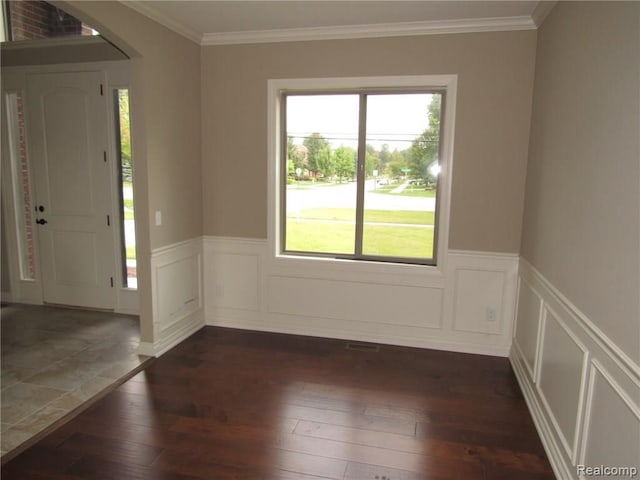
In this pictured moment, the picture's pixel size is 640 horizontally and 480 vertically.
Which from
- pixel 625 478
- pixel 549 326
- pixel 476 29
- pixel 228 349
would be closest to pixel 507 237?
pixel 549 326

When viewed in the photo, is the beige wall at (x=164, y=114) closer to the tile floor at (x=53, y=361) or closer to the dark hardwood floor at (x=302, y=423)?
the tile floor at (x=53, y=361)

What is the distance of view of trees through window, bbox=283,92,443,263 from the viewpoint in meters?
3.69

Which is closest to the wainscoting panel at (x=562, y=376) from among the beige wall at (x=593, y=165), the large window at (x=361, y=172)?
the beige wall at (x=593, y=165)

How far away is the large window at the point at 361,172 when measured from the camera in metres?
3.67

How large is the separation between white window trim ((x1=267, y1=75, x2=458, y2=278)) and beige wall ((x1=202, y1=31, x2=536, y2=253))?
52mm

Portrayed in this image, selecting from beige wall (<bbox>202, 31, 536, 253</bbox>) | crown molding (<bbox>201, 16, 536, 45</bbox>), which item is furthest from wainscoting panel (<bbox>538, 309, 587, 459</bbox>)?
crown molding (<bbox>201, 16, 536, 45</bbox>)

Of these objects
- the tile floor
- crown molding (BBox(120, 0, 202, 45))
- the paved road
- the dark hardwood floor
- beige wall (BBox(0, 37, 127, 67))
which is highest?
crown molding (BBox(120, 0, 202, 45))

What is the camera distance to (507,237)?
11.4 ft

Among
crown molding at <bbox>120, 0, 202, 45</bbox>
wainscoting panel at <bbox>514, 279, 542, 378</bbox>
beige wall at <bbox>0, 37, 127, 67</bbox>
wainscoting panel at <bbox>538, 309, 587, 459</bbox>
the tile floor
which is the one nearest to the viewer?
wainscoting panel at <bbox>538, 309, 587, 459</bbox>

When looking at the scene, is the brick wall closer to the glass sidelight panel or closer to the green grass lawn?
the glass sidelight panel

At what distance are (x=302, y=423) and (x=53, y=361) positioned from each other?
212 cm

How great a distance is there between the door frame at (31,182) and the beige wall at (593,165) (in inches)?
144

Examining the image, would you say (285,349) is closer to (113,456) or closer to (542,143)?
(113,456)

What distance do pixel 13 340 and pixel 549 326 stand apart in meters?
4.21
